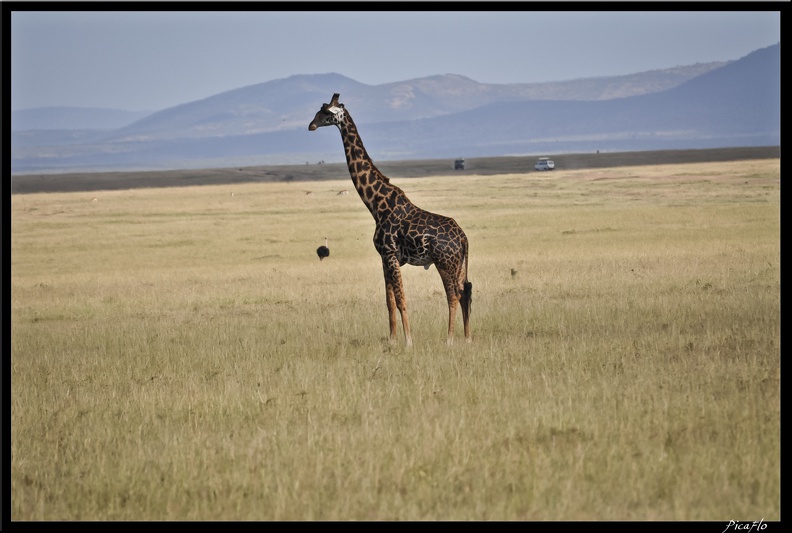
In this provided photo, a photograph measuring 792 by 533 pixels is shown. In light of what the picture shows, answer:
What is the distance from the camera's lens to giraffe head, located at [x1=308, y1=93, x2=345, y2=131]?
1298cm

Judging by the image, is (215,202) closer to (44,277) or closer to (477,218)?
(477,218)

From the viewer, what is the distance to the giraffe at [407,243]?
12.8 meters

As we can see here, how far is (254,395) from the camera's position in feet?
33.6

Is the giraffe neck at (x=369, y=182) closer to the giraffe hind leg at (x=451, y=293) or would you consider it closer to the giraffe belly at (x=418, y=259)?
the giraffe belly at (x=418, y=259)

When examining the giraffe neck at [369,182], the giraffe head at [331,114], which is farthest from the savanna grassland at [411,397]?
the giraffe head at [331,114]

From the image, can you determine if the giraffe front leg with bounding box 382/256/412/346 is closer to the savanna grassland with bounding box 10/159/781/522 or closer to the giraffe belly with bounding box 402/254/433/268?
the giraffe belly with bounding box 402/254/433/268

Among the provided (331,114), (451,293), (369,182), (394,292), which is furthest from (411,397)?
(331,114)

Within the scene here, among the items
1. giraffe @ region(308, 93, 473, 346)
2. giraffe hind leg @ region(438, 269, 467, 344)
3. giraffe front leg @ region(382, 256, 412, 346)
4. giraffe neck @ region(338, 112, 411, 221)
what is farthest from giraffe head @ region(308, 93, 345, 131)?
giraffe hind leg @ region(438, 269, 467, 344)

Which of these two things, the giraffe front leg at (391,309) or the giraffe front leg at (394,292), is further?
the giraffe front leg at (391,309)
